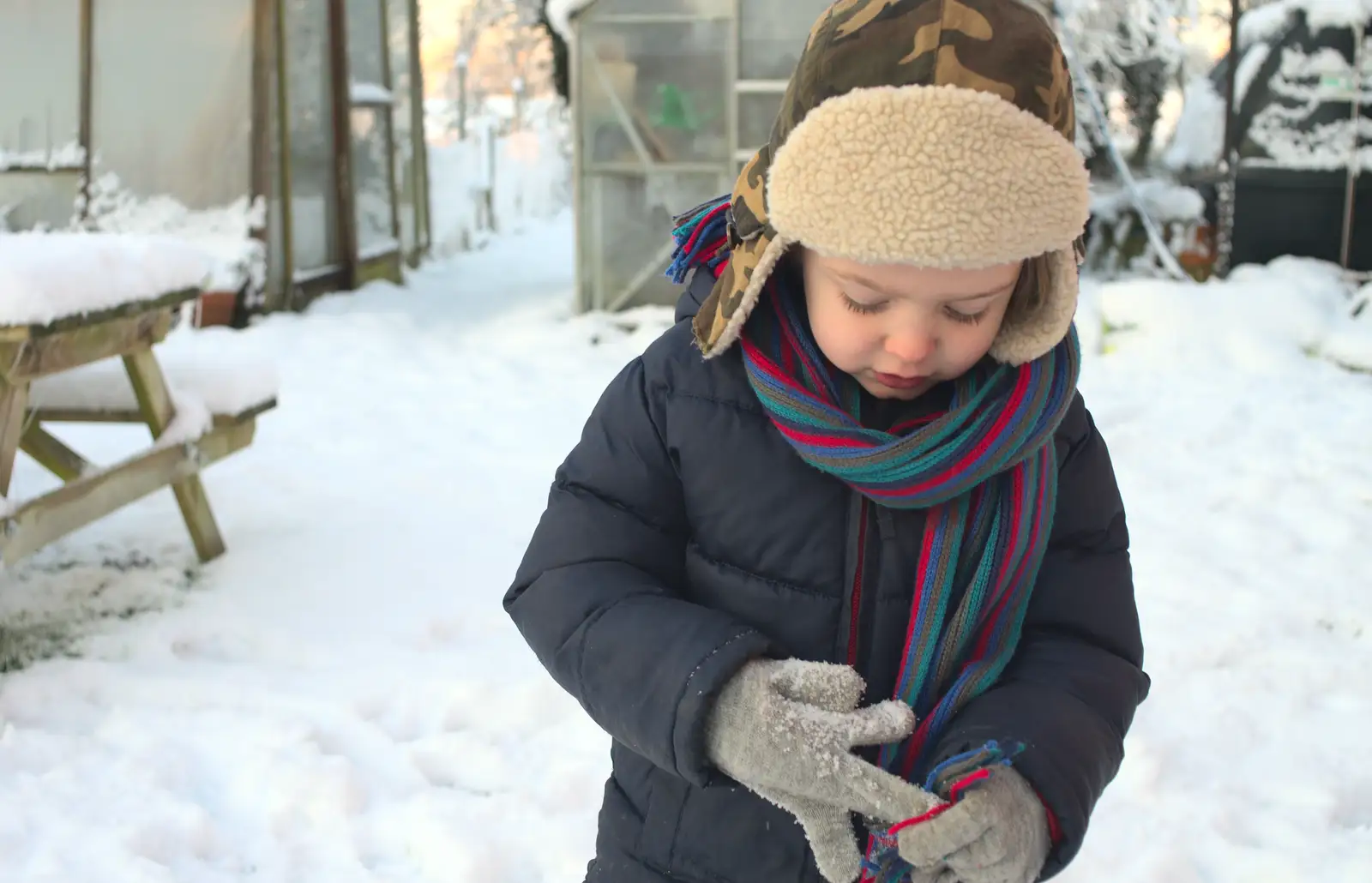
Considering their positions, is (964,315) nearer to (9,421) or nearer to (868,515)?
(868,515)

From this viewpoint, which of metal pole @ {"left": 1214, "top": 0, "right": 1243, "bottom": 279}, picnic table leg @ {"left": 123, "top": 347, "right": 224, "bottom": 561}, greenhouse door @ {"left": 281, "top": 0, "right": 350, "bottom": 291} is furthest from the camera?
greenhouse door @ {"left": 281, "top": 0, "right": 350, "bottom": 291}

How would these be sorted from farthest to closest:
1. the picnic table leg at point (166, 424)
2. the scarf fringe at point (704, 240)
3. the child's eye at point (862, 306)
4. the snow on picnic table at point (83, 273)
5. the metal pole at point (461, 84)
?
the metal pole at point (461, 84) → the picnic table leg at point (166, 424) → the snow on picnic table at point (83, 273) → the scarf fringe at point (704, 240) → the child's eye at point (862, 306)

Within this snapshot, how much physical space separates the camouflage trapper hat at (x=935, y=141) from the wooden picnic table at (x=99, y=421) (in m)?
2.62

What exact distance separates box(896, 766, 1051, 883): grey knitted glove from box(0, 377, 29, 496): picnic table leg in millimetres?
2881

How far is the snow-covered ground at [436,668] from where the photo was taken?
266 cm

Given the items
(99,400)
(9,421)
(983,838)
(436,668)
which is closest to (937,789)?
(983,838)

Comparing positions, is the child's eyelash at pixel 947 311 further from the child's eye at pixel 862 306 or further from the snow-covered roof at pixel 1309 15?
the snow-covered roof at pixel 1309 15

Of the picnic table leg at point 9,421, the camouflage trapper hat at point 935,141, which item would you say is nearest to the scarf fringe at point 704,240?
the camouflage trapper hat at point 935,141

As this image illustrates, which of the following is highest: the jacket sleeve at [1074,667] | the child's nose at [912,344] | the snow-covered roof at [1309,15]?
the snow-covered roof at [1309,15]

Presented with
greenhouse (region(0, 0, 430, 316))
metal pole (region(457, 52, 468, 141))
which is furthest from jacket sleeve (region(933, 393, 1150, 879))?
metal pole (region(457, 52, 468, 141))

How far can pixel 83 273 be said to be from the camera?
3504 millimetres

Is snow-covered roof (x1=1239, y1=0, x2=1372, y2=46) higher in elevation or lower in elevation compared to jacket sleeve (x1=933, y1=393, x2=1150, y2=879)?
higher

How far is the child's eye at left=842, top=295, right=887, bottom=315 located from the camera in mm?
1285

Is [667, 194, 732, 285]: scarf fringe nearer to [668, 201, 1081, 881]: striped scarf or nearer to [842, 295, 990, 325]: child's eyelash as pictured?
[668, 201, 1081, 881]: striped scarf
